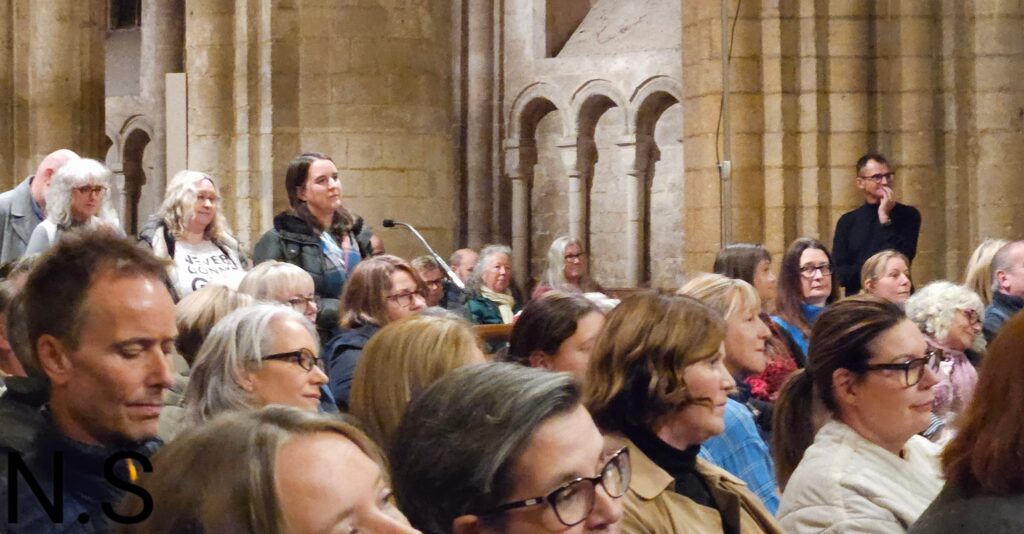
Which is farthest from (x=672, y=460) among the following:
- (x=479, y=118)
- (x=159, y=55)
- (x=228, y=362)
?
(x=159, y=55)

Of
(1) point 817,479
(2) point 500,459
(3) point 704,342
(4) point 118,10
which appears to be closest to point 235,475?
(2) point 500,459

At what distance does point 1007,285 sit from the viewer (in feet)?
23.1

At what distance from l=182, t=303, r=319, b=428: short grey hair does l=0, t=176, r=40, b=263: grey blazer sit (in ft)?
10.5

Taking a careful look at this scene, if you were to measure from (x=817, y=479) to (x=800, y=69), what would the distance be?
658 cm

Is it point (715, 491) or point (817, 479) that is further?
point (817, 479)

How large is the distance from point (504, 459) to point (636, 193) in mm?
14149

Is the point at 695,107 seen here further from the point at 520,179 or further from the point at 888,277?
the point at 520,179

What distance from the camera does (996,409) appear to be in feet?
9.36

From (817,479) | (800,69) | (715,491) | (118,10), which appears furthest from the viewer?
(118,10)

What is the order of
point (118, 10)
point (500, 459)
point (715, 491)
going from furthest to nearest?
point (118, 10)
point (715, 491)
point (500, 459)

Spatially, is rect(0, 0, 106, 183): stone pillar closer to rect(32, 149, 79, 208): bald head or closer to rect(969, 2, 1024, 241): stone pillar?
rect(32, 149, 79, 208): bald head

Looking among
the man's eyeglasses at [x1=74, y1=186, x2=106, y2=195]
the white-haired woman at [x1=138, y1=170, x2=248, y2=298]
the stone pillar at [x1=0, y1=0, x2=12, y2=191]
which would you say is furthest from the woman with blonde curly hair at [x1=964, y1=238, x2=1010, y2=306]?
the stone pillar at [x1=0, y1=0, x2=12, y2=191]

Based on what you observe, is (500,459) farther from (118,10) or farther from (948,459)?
(118,10)

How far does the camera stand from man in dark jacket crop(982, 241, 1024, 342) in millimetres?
6895
